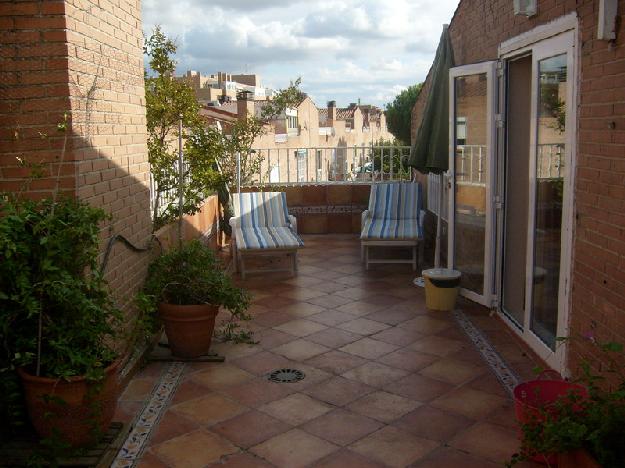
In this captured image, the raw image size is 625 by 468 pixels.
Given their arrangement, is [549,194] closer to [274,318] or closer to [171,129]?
[274,318]

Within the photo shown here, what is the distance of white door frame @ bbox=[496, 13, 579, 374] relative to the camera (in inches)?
141

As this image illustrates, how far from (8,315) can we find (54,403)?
455 millimetres

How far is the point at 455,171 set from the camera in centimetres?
586

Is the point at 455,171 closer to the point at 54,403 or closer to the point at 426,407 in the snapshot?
the point at 426,407

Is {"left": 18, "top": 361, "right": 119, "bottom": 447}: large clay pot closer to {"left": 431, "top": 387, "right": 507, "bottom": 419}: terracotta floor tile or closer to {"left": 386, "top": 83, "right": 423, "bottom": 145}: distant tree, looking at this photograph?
{"left": 431, "top": 387, "right": 507, "bottom": 419}: terracotta floor tile

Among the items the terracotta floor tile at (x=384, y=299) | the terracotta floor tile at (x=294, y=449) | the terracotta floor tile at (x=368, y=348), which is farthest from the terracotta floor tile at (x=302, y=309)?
the terracotta floor tile at (x=294, y=449)

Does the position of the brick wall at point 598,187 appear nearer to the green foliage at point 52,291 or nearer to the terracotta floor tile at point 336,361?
the terracotta floor tile at point 336,361

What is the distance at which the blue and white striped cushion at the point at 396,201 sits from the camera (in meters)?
7.91

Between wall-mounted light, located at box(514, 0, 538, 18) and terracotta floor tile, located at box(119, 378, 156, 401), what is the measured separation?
3542 mm

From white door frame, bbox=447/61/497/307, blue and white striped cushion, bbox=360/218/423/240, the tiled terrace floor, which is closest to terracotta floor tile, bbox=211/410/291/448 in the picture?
the tiled terrace floor

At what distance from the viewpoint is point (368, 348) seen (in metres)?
4.68

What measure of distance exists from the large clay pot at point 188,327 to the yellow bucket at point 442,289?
2.17 m

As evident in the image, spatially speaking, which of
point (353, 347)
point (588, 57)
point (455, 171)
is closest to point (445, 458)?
point (353, 347)

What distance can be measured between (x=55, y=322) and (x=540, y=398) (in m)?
2.40
